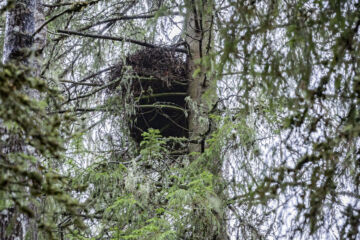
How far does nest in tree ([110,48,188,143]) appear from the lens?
18.9 ft

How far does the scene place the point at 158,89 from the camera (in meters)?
6.05

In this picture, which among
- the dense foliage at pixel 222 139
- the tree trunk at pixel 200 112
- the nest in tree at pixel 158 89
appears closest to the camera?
the dense foliage at pixel 222 139

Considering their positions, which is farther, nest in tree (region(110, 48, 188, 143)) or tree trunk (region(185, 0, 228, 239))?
nest in tree (region(110, 48, 188, 143))

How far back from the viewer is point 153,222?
4.51 metres

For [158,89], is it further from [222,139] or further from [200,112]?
[222,139]

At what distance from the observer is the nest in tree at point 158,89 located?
576 cm

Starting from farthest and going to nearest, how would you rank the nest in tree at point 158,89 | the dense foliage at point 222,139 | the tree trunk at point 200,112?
1. the nest in tree at point 158,89
2. the tree trunk at point 200,112
3. the dense foliage at point 222,139

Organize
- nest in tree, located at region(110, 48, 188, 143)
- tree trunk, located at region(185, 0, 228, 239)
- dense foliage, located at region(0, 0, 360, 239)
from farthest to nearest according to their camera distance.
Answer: nest in tree, located at region(110, 48, 188, 143) < tree trunk, located at region(185, 0, 228, 239) < dense foliage, located at region(0, 0, 360, 239)

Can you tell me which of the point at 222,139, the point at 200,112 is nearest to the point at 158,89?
the point at 200,112

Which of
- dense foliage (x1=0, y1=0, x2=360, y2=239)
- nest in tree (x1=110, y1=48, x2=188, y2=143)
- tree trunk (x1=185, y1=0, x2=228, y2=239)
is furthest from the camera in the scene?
nest in tree (x1=110, y1=48, x2=188, y2=143)

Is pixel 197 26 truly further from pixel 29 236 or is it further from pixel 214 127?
pixel 29 236

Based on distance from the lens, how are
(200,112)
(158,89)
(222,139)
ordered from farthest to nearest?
(158,89) → (200,112) → (222,139)

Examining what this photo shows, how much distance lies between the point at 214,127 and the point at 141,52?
114cm

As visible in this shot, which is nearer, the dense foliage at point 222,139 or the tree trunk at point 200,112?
the dense foliage at point 222,139
